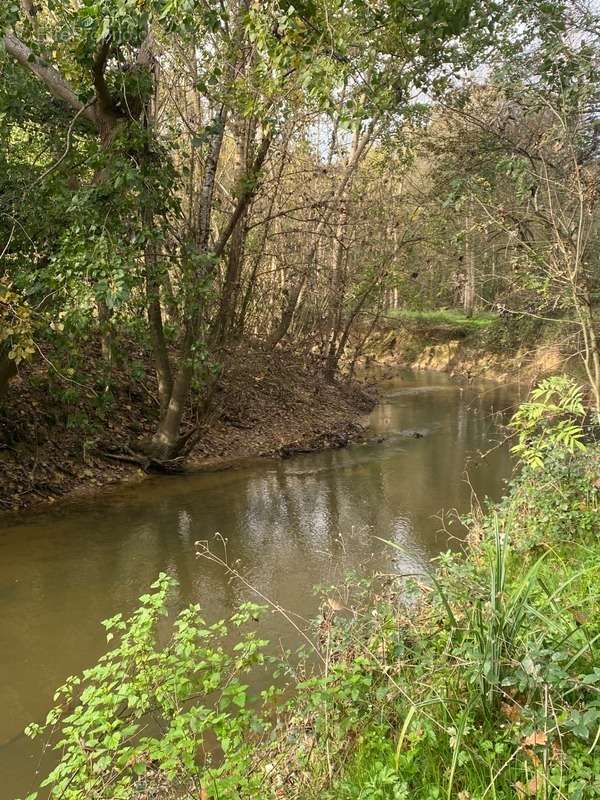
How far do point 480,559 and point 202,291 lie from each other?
17.0 feet

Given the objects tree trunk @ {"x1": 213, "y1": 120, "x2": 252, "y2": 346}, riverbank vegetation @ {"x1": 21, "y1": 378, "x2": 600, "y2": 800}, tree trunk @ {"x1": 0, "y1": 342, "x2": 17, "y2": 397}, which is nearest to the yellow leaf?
riverbank vegetation @ {"x1": 21, "y1": 378, "x2": 600, "y2": 800}

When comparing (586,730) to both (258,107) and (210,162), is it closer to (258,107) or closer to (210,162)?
(258,107)

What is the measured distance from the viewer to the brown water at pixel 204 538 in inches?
188

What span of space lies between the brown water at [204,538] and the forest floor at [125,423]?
60 centimetres

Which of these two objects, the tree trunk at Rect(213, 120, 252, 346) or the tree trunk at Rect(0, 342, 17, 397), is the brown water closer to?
the tree trunk at Rect(0, 342, 17, 397)

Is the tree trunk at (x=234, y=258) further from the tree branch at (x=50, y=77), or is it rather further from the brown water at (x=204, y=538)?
the brown water at (x=204, y=538)

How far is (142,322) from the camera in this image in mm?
8625

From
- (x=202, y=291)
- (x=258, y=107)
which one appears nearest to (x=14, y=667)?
(x=202, y=291)

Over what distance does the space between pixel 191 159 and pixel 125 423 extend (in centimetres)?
479

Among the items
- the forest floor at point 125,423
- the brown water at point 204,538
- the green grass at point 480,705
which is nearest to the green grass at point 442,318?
the forest floor at point 125,423

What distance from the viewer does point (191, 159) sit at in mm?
8969

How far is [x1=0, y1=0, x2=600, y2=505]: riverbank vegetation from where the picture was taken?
508 centimetres

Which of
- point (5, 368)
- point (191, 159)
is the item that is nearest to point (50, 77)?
point (191, 159)

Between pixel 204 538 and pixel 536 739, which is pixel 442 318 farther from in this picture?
pixel 536 739
